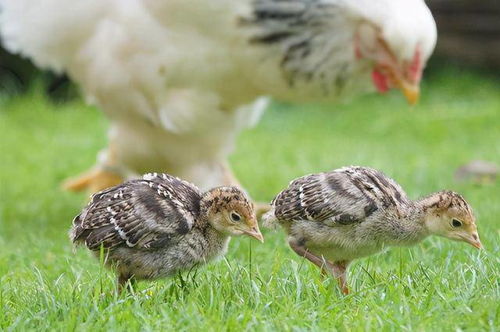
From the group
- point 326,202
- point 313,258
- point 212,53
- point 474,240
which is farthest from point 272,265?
point 212,53

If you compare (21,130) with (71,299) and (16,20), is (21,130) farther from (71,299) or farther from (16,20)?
(71,299)

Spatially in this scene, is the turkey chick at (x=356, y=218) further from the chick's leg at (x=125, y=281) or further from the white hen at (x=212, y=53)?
the white hen at (x=212, y=53)

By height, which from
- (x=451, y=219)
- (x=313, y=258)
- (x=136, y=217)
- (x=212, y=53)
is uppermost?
(x=136, y=217)

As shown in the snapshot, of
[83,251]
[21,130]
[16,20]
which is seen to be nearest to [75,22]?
[16,20]

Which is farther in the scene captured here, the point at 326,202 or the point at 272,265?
the point at 272,265

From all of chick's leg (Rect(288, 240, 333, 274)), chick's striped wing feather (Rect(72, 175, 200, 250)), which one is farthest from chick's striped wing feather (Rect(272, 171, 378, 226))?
chick's striped wing feather (Rect(72, 175, 200, 250))

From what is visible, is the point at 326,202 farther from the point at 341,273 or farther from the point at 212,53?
the point at 212,53

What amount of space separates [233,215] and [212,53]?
84.9 inches

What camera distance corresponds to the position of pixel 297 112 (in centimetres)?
1123

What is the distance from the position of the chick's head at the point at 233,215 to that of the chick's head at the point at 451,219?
23.7 inches

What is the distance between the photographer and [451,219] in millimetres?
3332

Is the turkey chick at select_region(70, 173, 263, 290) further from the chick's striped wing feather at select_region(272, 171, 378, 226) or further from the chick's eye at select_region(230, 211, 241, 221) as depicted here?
the chick's striped wing feather at select_region(272, 171, 378, 226)

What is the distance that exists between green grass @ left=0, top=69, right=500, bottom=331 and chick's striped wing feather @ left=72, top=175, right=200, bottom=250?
6.2 inches

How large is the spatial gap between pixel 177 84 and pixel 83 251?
132cm
